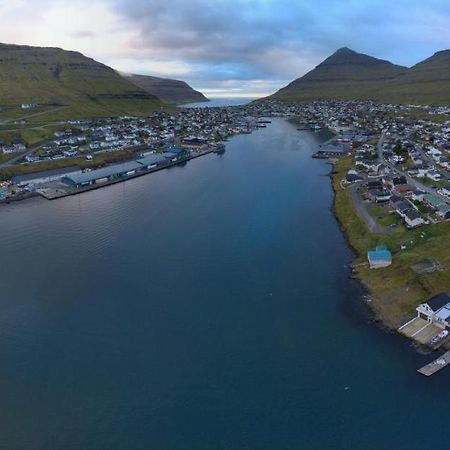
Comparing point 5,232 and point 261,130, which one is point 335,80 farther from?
point 5,232

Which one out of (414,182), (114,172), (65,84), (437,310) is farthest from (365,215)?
(65,84)

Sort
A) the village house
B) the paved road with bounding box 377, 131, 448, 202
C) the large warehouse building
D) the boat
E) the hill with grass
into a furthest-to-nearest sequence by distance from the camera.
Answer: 1. the hill with grass
2. the large warehouse building
3. the paved road with bounding box 377, 131, 448, 202
4. the village house
5. the boat

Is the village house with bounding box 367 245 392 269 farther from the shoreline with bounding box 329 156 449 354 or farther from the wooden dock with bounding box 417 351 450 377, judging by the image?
the wooden dock with bounding box 417 351 450 377

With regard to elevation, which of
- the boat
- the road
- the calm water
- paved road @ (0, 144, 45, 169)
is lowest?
the calm water

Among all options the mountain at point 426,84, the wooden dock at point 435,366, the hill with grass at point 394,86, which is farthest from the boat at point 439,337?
the hill with grass at point 394,86

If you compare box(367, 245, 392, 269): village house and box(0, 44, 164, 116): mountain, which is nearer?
box(367, 245, 392, 269): village house

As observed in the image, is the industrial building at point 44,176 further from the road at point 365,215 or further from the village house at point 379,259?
the village house at point 379,259

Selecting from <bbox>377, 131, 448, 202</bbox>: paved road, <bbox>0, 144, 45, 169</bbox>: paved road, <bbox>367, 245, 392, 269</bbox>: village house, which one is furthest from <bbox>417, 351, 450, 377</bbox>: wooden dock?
<bbox>0, 144, 45, 169</bbox>: paved road
